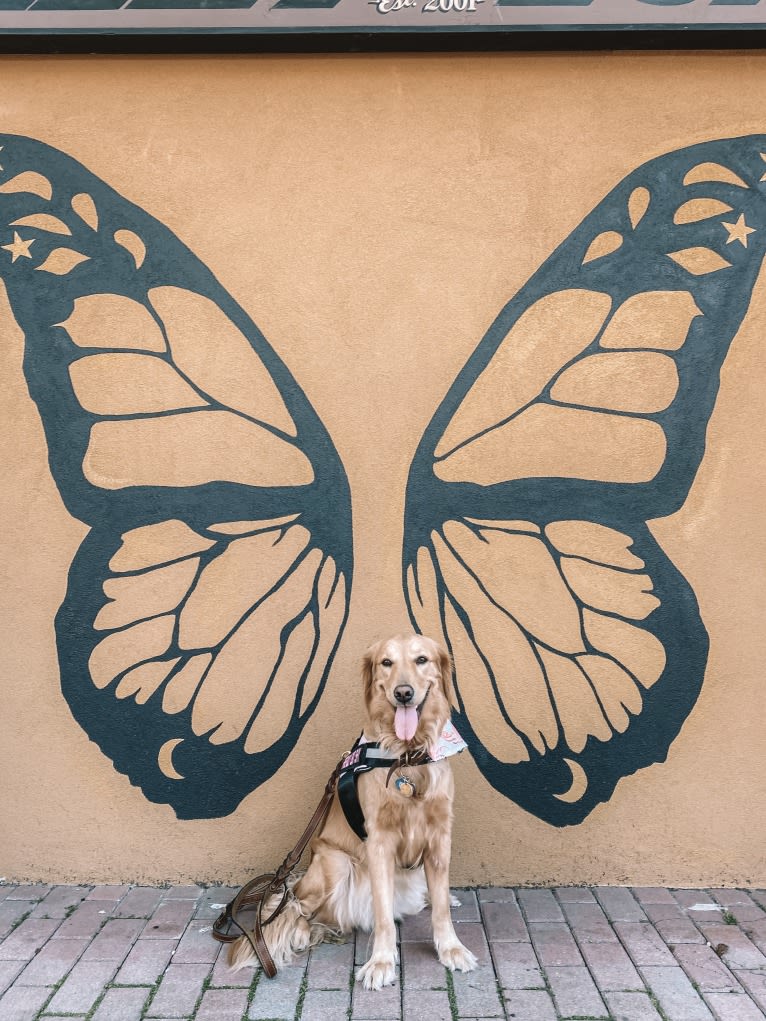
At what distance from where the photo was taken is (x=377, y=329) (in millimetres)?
3652

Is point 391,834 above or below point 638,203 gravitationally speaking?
below

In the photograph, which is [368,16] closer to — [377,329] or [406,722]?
[377,329]

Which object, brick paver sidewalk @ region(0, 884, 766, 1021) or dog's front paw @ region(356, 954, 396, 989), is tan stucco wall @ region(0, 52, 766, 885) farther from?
dog's front paw @ region(356, 954, 396, 989)

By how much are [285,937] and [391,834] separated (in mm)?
582

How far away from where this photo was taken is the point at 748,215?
11.7 ft

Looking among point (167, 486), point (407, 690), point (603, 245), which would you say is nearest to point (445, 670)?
point (407, 690)

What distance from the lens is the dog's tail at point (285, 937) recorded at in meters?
3.03

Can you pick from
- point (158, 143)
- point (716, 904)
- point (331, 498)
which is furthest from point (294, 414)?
point (716, 904)

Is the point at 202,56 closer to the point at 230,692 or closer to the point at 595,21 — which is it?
the point at 595,21

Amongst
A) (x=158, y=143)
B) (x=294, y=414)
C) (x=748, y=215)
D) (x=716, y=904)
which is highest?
(x=158, y=143)

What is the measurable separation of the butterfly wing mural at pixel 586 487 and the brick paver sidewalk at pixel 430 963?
513 millimetres

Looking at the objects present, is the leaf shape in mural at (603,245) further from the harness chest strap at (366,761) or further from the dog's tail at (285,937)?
the dog's tail at (285,937)

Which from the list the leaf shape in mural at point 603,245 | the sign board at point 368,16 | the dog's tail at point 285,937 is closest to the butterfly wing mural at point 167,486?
the sign board at point 368,16

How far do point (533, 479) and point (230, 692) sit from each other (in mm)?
1731
